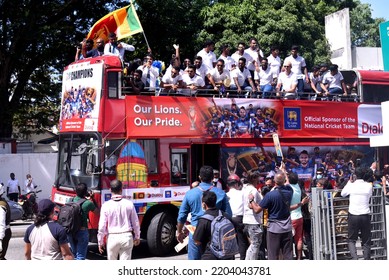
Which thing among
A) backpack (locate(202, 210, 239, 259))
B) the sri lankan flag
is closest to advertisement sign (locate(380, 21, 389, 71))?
the sri lankan flag

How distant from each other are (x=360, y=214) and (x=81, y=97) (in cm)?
611

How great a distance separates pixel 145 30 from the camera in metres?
24.8

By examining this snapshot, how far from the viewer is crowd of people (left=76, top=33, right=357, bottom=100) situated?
42.7 feet

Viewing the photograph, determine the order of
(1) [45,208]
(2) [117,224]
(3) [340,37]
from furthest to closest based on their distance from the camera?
(3) [340,37] → (2) [117,224] → (1) [45,208]

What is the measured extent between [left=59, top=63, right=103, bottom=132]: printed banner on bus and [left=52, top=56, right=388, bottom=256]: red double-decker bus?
0.07ft

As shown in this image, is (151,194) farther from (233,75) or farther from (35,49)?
(35,49)

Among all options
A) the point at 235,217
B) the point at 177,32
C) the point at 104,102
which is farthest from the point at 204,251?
the point at 177,32

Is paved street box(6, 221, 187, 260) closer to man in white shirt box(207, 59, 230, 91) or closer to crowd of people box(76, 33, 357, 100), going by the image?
crowd of people box(76, 33, 357, 100)

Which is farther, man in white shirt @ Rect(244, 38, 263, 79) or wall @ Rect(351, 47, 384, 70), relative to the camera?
wall @ Rect(351, 47, 384, 70)

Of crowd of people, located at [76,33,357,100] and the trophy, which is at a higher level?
crowd of people, located at [76,33,357,100]

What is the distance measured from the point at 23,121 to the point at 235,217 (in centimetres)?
1872

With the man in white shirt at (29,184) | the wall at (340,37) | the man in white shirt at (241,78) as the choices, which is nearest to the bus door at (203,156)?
the man in white shirt at (241,78)

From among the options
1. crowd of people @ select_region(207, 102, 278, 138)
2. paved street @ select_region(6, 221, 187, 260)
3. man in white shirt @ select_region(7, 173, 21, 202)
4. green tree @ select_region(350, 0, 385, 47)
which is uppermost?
green tree @ select_region(350, 0, 385, 47)

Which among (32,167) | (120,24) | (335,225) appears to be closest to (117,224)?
(335,225)
